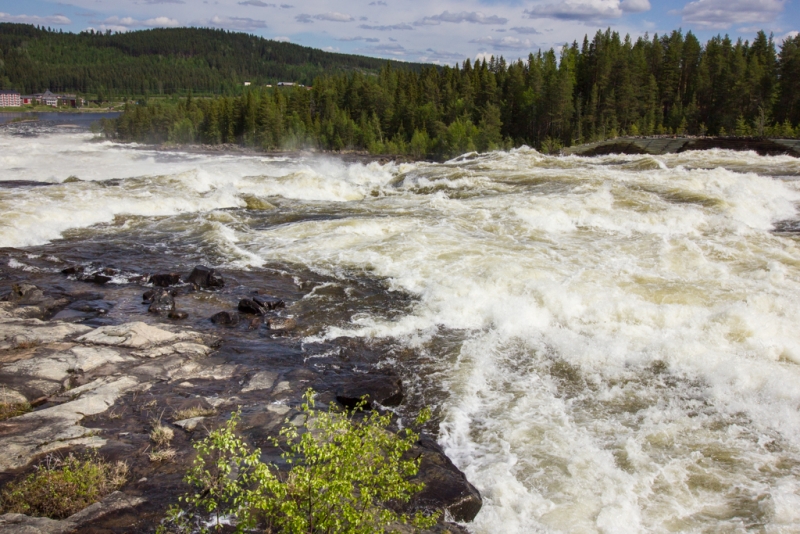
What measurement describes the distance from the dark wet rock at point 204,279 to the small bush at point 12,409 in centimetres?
758

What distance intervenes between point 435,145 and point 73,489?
7147 centimetres

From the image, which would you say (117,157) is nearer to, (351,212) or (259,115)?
(259,115)

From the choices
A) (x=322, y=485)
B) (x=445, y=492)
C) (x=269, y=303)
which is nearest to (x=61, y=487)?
(x=322, y=485)

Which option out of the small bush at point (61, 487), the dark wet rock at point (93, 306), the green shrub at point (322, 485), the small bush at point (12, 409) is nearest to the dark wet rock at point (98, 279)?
the dark wet rock at point (93, 306)

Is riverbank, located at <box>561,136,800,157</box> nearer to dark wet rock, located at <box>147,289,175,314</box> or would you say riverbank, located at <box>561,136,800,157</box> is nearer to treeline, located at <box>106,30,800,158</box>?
treeline, located at <box>106,30,800,158</box>

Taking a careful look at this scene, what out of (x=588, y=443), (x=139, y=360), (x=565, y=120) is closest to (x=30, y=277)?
(x=139, y=360)

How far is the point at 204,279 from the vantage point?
53.4 ft

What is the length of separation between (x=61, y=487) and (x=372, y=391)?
5.20 m

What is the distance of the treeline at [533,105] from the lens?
219 ft

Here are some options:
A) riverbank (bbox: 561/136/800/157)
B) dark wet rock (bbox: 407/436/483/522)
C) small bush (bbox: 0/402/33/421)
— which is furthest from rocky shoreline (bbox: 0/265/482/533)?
riverbank (bbox: 561/136/800/157)

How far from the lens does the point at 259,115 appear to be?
3632 inches

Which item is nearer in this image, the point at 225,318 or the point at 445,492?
the point at 445,492

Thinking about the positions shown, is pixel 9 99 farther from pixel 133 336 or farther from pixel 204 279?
pixel 133 336

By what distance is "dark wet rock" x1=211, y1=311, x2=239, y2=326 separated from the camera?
13.6 m
